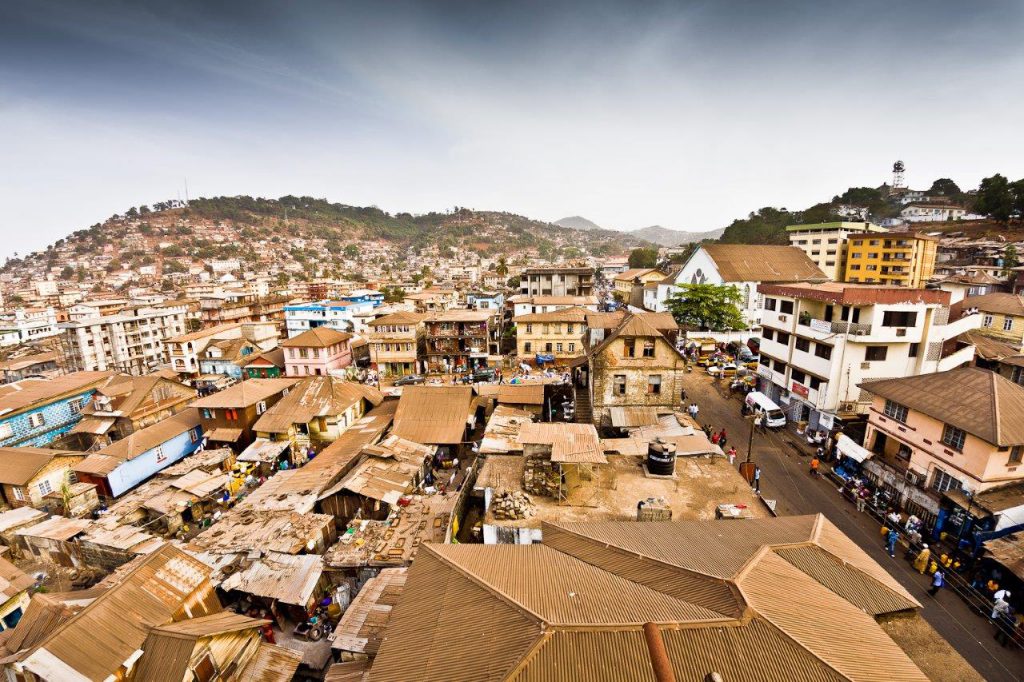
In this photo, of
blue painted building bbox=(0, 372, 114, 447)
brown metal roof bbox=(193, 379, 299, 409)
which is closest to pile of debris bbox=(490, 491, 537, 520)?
brown metal roof bbox=(193, 379, 299, 409)

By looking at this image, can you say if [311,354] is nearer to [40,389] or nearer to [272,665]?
[40,389]

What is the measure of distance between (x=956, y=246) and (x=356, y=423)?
106 m

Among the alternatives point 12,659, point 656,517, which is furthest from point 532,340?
point 12,659

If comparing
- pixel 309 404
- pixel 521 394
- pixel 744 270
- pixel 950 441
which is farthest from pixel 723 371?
pixel 309 404

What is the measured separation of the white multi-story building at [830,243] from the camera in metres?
79.1

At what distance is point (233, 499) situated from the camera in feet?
83.5

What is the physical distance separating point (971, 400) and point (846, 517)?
7.07 metres

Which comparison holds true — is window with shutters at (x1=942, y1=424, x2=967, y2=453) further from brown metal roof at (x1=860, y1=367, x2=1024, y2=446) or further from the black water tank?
the black water tank

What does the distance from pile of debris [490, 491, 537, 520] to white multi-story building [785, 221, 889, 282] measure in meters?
84.4

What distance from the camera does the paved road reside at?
12.7 meters

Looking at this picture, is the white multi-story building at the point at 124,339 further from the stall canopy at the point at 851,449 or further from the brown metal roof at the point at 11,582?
the stall canopy at the point at 851,449

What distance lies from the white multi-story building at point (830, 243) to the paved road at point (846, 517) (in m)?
65.0

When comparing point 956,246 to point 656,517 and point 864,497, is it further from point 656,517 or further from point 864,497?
point 656,517

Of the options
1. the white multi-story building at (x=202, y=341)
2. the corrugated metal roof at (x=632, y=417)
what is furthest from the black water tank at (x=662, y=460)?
the white multi-story building at (x=202, y=341)
